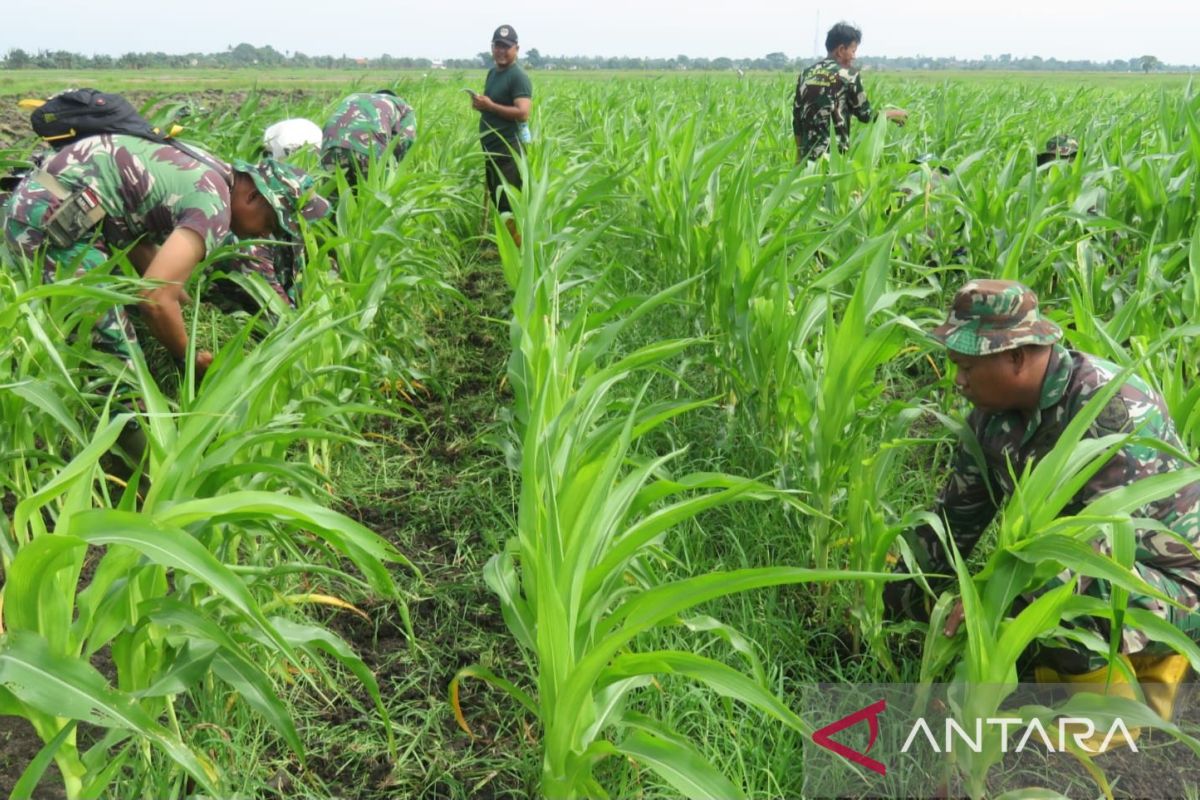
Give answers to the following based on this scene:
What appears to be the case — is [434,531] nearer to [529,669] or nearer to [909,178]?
[529,669]

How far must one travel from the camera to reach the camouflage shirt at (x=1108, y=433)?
190 centimetres

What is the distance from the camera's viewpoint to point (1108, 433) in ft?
6.31

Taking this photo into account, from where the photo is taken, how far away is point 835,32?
548cm

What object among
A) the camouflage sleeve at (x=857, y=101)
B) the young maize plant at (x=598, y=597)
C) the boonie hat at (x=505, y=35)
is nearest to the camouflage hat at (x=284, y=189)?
the young maize plant at (x=598, y=597)

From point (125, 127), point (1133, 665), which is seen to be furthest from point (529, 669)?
point (125, 127)

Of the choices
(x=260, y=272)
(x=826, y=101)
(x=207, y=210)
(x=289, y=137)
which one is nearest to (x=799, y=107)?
(x=826, y=101)

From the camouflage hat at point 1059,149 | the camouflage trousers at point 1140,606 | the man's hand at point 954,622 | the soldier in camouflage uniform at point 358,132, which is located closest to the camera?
the man's hand at point 954,622

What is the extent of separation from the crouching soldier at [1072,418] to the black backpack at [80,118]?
2505 millimetres

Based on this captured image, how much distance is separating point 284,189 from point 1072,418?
94.0 inches

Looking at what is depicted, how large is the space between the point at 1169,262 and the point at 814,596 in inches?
75.9

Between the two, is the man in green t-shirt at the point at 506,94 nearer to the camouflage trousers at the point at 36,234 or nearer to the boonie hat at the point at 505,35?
the boonie hat at the point at 505,35

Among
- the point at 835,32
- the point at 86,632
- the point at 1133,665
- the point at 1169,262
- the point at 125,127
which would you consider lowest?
the point at 1133,665

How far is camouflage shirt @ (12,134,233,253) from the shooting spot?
2.92 metres

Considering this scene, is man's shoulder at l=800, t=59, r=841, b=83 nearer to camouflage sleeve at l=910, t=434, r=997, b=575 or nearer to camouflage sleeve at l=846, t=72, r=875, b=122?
camouflage sleeve at l=846, t=72, r=875, b=122
